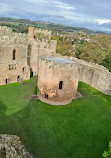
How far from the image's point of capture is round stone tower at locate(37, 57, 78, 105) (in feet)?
62.1

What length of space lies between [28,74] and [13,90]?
573 cm

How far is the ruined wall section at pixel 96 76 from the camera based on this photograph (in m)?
24.9

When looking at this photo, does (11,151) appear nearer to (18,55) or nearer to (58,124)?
(58,124)

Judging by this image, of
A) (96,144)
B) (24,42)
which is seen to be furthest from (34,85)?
(96,144)

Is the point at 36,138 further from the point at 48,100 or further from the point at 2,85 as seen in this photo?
the point at 2,85

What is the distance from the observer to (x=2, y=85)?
25.1 m

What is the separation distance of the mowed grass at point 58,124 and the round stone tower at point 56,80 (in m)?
1.07

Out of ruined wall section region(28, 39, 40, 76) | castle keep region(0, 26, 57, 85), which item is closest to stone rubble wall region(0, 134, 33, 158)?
castle keep region(0, 26, 57, 85)

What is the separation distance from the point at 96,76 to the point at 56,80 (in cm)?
1104

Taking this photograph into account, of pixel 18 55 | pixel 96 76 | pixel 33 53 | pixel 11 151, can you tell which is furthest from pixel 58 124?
pixel 33 53

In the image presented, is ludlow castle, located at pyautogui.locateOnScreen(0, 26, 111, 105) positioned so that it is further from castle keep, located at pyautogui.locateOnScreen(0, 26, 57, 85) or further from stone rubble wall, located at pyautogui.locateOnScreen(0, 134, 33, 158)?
stone rubble wall, located at pyautogui.locateOnScreen(0, 134, 33, 158)

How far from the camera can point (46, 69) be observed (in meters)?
19.3

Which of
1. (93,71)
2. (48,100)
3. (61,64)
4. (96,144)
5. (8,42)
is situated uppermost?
(8,42)

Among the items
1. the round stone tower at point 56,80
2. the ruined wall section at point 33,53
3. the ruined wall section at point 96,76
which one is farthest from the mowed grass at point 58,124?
the ruined wall section at point 33,53
